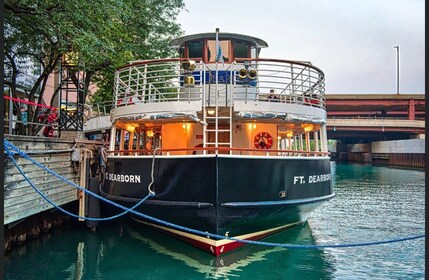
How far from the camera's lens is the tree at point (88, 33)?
10.9 meters

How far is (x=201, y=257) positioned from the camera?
9.03 meters

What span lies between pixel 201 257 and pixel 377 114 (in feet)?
188

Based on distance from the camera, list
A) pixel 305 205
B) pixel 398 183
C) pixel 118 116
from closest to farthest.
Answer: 1. pixel 305 205
2. pixel 118 116
3. pixel 398 183

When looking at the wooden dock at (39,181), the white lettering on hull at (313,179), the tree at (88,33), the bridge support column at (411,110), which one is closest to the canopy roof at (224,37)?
the tree at (88,33)

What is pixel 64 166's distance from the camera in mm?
10922

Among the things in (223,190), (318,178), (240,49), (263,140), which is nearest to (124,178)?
(223,190)

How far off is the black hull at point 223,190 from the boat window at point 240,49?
13.6ft

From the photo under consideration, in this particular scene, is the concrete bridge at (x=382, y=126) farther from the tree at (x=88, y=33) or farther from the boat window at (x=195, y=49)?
the boat window at (x=195, y=49)

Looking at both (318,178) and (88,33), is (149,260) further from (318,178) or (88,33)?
(88,33)

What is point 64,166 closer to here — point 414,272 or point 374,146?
point 414,272

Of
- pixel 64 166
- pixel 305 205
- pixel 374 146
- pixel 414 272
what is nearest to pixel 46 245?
pixel 64 166

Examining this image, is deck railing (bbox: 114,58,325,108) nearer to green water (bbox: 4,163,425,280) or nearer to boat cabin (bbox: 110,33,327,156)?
boat cabin (bbox: 110,33,327,156)

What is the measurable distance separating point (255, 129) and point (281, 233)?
3006 millimetres

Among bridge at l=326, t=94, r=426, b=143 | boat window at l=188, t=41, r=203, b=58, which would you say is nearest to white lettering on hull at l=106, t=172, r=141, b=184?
boat window at l=188, t=41, r=203, b=58
